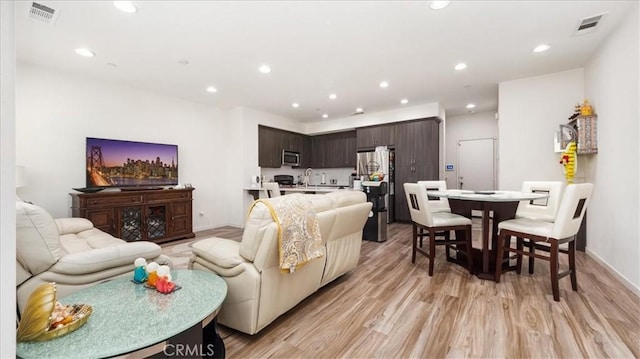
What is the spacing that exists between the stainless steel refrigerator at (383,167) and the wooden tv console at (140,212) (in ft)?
12.7

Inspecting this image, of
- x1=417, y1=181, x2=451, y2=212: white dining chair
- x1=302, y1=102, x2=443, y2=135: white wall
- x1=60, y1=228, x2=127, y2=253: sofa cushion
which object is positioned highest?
x1=302, y1=102, x2=443, y2=135: white wall

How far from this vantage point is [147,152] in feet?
14.8

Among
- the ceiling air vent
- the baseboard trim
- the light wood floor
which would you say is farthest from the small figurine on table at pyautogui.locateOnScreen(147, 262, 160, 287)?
the ceiling air vent

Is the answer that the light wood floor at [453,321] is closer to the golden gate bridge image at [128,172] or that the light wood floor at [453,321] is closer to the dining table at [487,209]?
the dining table at [487,209]

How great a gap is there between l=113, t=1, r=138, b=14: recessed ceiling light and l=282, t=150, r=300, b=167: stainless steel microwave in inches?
174

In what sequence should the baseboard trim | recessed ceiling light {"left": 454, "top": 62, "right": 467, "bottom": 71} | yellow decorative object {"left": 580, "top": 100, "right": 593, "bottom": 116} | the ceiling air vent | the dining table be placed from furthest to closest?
recessed ceiling light {"left": 454, "top": 62, "right": 467, "bottom": 71} < yellow decorative object {"left": 580, "top": 100, "right": 593, "bottom": 116} < the dining table < the ceiling air vent < the baseboard trim

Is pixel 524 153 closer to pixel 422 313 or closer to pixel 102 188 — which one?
pixel 422 313

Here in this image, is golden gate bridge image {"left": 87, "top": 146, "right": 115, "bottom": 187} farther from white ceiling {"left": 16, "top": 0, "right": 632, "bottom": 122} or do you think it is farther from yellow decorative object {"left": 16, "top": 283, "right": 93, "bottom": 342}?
yellow decorative object {"left": 16, "top": 283, "right": 93, "bottom": 342}

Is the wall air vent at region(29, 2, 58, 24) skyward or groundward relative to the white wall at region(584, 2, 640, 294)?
skyward

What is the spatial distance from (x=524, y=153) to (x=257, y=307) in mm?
4586

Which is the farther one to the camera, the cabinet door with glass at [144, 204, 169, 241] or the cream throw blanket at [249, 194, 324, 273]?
the cabinet door with glass at [144, 204, 169, 241]

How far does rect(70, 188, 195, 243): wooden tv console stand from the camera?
11.9 feet

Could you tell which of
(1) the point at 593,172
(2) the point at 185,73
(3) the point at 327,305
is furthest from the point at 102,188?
(1) the point at 593,172

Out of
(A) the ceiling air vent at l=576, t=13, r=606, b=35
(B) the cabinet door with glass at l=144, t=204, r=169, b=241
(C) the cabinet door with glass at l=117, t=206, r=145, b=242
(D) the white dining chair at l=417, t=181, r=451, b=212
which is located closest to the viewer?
(A) the ceiling air vent at l=576, t=13, r=606, b=35
